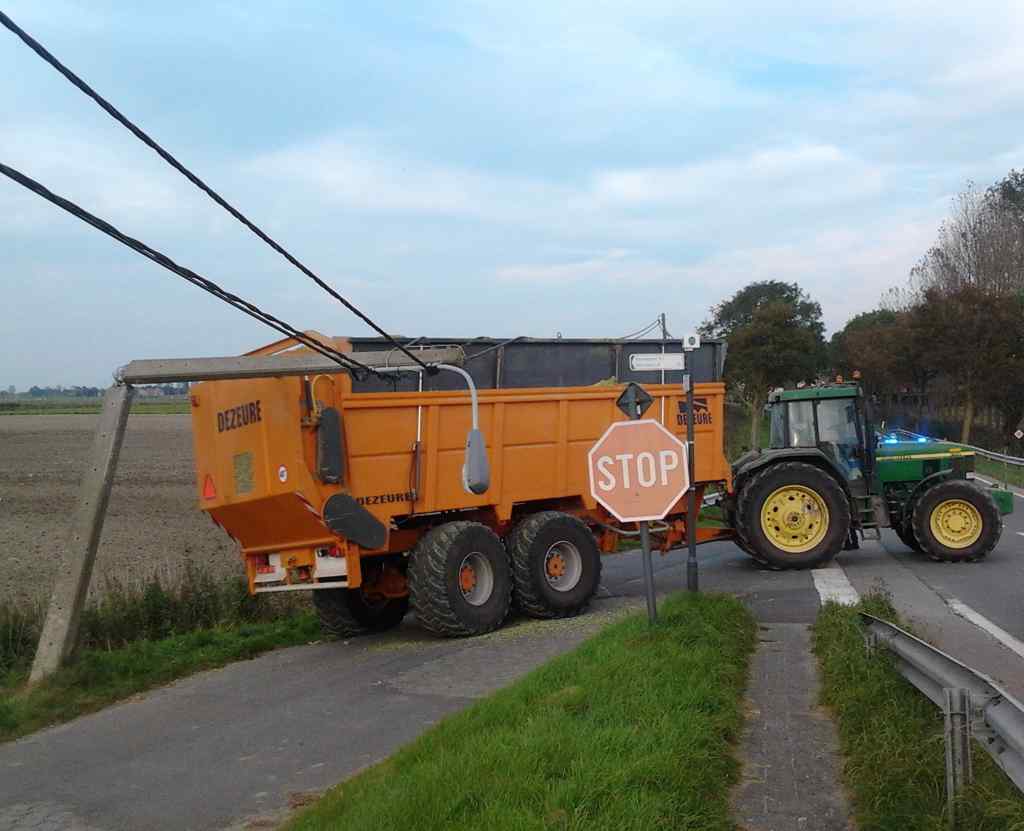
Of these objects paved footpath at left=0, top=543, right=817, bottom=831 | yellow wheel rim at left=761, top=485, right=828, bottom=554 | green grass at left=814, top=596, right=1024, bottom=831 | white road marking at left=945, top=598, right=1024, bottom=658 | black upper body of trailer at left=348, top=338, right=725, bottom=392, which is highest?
black upper body of trailer at left=348, top=338, right=725, bottom=392

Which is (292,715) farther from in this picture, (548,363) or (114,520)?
(114,520)

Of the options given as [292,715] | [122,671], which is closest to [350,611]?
[122,671]

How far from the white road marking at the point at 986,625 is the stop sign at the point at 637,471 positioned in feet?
10.6

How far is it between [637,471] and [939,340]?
133ft

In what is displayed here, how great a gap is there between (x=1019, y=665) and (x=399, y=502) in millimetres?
5857

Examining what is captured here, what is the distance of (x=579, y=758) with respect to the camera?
5801 millimetres

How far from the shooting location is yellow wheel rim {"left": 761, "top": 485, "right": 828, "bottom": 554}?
51.5ft

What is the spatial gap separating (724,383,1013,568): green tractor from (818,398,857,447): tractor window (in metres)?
0.01

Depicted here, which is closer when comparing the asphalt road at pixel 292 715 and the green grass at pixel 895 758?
the green grass at pixel 895 758

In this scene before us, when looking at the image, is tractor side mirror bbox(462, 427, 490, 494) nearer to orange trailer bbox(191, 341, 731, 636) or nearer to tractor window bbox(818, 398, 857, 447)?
orange trailer bbox(191, 341, 731, 636)

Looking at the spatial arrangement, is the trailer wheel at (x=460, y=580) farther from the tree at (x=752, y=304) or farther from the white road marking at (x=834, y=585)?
the tree at (x=752, y=304)

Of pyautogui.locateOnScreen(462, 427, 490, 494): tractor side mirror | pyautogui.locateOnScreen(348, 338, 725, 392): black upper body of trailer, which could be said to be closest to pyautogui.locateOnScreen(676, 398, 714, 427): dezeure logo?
pyautogui.locateOnScreen(348, 338, 725, 392): black upper body of trailer

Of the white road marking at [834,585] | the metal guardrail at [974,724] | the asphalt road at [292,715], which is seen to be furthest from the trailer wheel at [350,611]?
the metal guardrail at [974,724]

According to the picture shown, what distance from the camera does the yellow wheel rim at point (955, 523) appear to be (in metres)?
16.1
